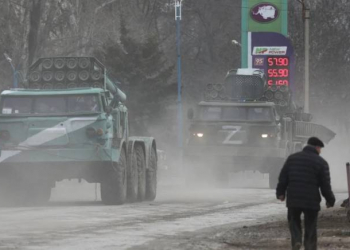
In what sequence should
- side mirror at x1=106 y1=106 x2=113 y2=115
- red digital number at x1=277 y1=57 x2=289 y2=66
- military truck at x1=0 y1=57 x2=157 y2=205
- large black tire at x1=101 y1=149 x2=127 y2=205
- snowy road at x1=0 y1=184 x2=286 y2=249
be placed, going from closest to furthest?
snowy road at x1=0 y1=184 x2=286 y2=249
military truck at x1=0 y1=57 x2=157 y2=205
large black tire at x1=101 y1=149 x2=127 y2=205
side mirror at x1=106 y1=106 x2=113 y2=115
red digital number at x1=277 y1=57 x2=289 y2=66

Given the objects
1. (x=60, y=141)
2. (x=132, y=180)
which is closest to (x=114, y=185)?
(x=60, y=141)

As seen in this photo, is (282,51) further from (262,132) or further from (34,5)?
(262,132)

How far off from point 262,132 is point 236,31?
44905 mm

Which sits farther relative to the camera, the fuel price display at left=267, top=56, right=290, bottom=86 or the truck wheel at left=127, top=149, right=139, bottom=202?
the fuel price display at left=267, top=56, right=290, bottom=86

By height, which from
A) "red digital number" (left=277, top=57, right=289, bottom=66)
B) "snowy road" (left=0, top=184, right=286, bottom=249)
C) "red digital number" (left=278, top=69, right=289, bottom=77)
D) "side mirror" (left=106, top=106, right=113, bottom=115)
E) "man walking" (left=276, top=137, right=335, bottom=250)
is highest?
"red digital number" (left=277, top=57, right=289, bottom=66)

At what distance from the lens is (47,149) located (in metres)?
25.8

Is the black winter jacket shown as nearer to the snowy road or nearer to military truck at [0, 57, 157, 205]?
the snowy road

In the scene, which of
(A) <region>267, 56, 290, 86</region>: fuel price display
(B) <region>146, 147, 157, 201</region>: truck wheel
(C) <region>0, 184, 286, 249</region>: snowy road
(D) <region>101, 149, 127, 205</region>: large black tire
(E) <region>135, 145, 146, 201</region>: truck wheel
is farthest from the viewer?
(A) <region>267, 56, 290, 86</region>: fuel price display

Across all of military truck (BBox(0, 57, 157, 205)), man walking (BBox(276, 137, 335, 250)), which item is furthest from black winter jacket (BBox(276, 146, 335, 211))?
military truck (BBox(0, 57, 157, 205))

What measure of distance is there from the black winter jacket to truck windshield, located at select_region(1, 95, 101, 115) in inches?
467

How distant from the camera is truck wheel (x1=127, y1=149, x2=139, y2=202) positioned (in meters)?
27.7

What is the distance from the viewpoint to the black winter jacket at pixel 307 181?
1451cm

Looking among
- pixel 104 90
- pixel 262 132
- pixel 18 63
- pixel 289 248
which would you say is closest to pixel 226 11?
pixel 18 63

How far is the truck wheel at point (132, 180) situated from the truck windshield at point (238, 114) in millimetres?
9686
